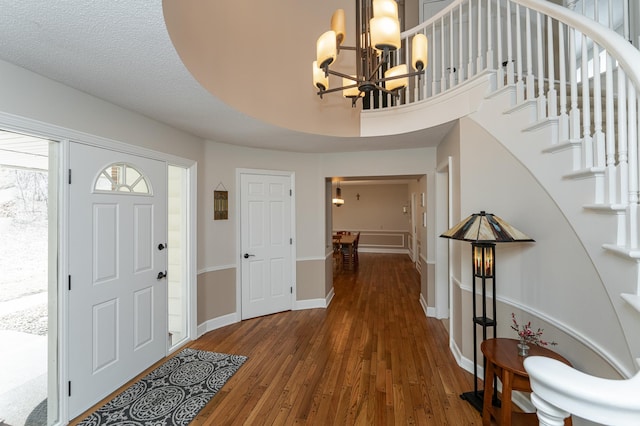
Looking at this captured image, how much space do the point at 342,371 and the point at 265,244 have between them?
2140 mm

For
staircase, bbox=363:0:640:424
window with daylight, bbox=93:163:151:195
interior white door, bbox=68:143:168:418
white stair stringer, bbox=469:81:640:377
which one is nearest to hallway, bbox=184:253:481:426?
interior white door, bbox=68:143:168:418

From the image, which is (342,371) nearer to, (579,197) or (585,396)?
(579,197)

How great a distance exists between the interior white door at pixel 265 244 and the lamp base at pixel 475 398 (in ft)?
8.87

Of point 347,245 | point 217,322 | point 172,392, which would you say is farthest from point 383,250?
point 172,392

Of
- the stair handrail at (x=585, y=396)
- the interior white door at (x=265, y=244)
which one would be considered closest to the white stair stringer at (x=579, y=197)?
the stair handrail at (x=585, y=396)

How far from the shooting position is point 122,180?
2652 millimetres

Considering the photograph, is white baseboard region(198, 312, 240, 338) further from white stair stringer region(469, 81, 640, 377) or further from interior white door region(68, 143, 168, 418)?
white stair stringer region(469, 81, 640, 377)

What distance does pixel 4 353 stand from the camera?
2.54 metres

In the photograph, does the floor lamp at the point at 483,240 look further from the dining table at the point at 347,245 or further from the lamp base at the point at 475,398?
the dining table at the point at 347,245

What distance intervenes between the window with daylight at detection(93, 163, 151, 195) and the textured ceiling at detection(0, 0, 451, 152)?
0.55 m

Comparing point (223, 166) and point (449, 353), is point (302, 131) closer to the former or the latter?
point (223, 166)

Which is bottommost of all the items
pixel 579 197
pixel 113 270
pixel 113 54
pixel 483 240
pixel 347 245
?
pixel 347 245

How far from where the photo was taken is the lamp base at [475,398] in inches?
89.5

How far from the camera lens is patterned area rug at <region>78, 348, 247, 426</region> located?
2.20 m
